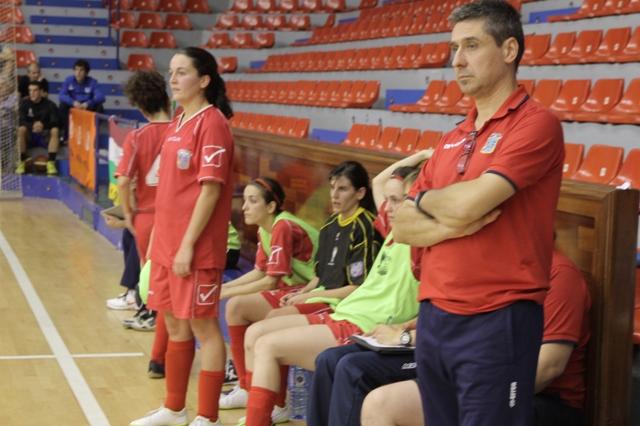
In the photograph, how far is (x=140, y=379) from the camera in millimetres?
5070

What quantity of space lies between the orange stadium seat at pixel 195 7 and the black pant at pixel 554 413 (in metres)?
16.4

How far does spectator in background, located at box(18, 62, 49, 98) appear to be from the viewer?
13781 mm

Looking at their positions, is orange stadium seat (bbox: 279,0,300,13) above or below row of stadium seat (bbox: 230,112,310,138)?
above

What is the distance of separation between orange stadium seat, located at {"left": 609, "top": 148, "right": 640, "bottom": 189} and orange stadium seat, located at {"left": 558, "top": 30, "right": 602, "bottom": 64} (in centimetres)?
214

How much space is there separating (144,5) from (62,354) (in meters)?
13.8

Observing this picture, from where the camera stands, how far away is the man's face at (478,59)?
241cm

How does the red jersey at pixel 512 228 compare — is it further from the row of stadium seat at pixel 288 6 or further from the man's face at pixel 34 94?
the row of stadium seat at pixel 288 6

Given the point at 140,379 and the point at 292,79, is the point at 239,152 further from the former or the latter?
the point at 292,79

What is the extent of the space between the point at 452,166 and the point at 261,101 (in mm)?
12122

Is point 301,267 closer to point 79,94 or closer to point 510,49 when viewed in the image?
point 510,49

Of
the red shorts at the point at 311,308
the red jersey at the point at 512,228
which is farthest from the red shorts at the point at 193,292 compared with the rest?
the red jersey at the point at 512,228

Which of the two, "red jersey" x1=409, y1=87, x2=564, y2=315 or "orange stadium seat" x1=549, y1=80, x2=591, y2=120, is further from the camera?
"orange stadium seat" x1=549, y1=80, x2=591, y2=120

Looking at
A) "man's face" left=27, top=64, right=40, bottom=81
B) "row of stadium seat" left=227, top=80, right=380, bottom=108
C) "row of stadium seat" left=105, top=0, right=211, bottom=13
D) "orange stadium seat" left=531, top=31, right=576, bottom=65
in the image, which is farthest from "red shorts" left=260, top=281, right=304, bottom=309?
"row of stadium seat" left=105, top=0, right=211, bottom=13

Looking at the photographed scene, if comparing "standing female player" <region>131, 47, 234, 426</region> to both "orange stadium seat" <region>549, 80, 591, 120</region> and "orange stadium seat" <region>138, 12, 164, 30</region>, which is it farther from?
"orange stadium seat" <region>138, 12, 164, 30</region>
